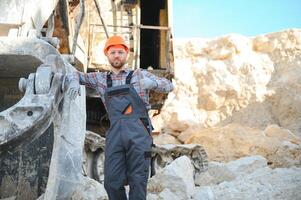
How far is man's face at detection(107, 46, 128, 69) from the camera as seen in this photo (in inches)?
124

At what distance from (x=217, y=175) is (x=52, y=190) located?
122 inches

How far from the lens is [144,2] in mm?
10938

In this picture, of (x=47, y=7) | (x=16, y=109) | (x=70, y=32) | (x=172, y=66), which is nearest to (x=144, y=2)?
(x=172, y=66)

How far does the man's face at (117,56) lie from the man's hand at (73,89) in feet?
0.96

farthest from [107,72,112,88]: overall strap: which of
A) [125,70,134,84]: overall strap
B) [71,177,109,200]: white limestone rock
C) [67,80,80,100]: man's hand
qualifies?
[71,177,109,200]: white limestone rock

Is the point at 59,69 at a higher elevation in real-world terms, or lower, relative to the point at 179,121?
higher

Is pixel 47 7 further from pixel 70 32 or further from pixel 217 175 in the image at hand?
pixel 217 175

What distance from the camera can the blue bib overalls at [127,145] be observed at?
116 inches

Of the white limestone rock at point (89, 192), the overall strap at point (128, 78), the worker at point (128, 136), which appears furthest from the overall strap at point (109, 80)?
the white limestone rock at point (89, 192)

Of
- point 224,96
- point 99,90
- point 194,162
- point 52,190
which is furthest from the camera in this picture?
point 224,96

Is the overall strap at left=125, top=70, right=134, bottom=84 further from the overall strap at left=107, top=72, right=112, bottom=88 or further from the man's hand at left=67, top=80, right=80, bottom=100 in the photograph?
the man's hand at left=67, top=80, right=80, bottom=100

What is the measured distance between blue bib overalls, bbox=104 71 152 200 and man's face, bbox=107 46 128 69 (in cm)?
19

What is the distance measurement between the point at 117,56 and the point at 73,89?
1.24ft

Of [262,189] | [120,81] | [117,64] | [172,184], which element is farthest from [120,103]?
[262,189]
